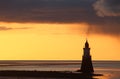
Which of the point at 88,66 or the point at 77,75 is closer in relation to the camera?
the point at 77,75

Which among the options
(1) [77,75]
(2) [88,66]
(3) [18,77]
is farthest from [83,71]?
(3) [18,77]

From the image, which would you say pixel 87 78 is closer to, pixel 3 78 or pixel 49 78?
pixel 49 78

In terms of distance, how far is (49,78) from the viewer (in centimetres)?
7794

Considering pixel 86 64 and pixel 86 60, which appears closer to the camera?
pixel 86 60

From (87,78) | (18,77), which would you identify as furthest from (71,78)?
(18,77)

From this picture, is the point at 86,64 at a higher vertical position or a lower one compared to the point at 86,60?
lower

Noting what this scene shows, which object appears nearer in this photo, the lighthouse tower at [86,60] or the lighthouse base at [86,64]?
the lighthouse tower at [86,60]

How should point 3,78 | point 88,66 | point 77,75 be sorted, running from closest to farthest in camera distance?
point 3,78 < point 77,75 < point 88,66

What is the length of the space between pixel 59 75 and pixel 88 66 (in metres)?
6.39

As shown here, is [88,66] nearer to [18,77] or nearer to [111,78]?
[111,78]

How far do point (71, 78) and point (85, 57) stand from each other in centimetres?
890

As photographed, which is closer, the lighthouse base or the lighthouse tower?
the lighthouse tower

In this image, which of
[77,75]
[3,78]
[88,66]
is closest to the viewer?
[3,78]

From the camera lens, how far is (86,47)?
281ft
